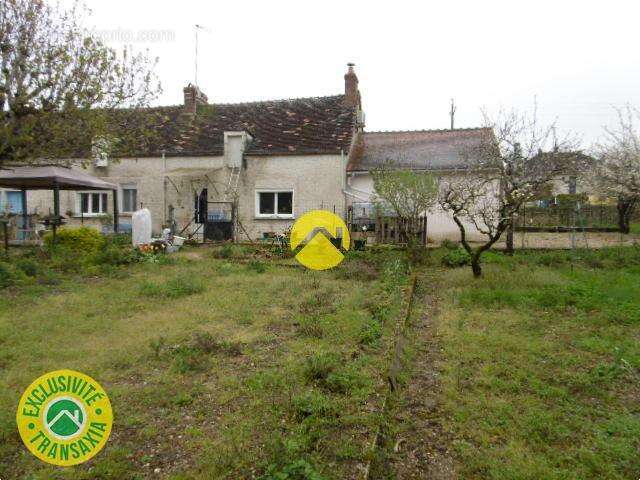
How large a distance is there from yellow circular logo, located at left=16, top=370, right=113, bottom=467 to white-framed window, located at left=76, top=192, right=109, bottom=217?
2048 centimetres

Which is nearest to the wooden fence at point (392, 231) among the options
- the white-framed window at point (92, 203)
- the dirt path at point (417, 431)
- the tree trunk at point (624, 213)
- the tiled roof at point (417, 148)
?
the tiled roof at point (417, 148)

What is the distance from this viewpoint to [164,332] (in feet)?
18.8

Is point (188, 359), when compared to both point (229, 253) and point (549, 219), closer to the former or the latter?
point (229, 253)

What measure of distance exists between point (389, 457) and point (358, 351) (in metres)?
1.93

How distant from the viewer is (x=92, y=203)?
20.3m

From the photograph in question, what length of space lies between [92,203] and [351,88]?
13.6 m

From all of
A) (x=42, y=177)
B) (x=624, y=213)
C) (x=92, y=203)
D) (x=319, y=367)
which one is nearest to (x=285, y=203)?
(x=42, y=177)

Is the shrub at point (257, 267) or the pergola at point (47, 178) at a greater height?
the pergola at point (47, 178)

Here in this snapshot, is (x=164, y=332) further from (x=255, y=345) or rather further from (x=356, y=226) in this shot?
(x=356, y=226)

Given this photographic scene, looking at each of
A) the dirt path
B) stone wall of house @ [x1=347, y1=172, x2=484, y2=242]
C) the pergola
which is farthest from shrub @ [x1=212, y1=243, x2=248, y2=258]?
the dirt path

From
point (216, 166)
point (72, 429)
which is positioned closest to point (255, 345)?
point (72, 429)

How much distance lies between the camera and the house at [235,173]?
1766 centimetres

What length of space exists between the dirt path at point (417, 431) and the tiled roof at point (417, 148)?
12883mm

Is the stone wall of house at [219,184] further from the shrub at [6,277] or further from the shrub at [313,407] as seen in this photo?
the shrub at [313,407]
